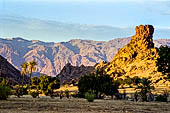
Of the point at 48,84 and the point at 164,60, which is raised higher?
the point at 164,60

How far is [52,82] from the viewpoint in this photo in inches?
4333

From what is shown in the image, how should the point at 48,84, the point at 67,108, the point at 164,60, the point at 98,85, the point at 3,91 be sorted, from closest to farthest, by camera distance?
1. the point at 67,108
2. the point at 3,91
3. the point at 164,60
4. the point at 98,85
5. the point at 48,84

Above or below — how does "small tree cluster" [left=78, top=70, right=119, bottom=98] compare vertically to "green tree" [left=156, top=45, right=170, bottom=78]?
below

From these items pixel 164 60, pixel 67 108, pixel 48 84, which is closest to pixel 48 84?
pixel 48 84

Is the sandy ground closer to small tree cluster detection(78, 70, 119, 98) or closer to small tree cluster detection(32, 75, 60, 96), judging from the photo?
small tree cluster detection(78, 70, 119, 98)

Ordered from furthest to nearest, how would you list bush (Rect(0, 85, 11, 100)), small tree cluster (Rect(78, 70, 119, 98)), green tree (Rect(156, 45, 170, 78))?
small tree cluster (Rect(78, 70, 119, 98)) → green tree (Rect(156, 45, 170, 78)) → bush (Rect(0, 85, 11, 100))

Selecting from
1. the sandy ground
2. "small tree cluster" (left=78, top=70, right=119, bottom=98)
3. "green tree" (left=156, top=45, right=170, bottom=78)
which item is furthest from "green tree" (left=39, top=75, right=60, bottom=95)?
the sandy ground

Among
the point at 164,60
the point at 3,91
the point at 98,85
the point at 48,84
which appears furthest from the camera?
the point at 48,84

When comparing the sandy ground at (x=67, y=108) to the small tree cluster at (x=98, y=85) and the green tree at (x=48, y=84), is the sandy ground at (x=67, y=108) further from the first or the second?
the green tree at (x=48, y=84)

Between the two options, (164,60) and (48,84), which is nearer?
(164,60)

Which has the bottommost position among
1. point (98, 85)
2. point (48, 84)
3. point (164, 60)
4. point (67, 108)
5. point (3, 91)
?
point (67, 108)

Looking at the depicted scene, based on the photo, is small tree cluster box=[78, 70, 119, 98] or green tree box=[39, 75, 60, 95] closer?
small tree cluster box=[78, 70, 119, 98]

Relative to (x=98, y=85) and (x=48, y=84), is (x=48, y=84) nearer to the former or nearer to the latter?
(x=48, y=84)

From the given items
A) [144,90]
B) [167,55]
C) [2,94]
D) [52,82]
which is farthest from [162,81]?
[2,94]
